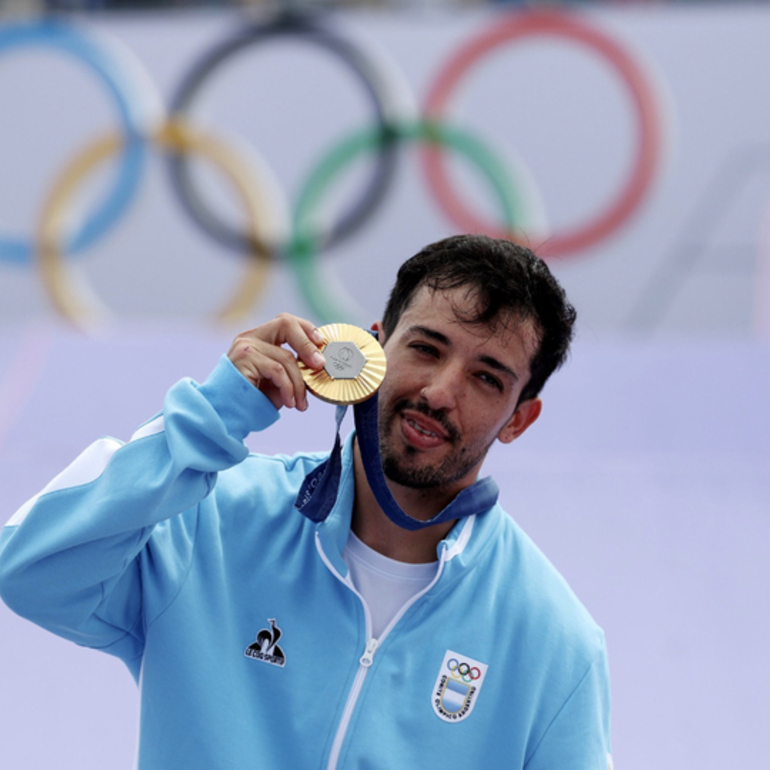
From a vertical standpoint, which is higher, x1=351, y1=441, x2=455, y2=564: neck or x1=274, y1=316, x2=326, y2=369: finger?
x1=274, y1=316, x2=326, y2=369: finger

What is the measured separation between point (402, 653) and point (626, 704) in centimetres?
211

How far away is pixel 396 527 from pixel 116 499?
1.92 feet

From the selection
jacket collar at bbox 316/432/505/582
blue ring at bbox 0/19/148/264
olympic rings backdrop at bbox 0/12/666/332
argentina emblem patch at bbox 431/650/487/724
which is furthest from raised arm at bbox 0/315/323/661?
blue ring at bbox 0/19/148/264

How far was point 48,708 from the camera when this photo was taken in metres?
3.60

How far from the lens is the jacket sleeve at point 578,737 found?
178cm

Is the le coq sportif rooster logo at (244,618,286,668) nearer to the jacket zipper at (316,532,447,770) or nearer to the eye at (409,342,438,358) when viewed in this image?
the jacket zipper at (316,532,447,770)

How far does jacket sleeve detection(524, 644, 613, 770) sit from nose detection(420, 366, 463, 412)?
55cm

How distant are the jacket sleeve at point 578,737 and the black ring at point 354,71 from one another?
7709 mm

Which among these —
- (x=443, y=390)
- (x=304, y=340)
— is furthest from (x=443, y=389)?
(x=304, y=340)

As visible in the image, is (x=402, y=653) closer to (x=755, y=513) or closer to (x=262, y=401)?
(x=262, y=401)

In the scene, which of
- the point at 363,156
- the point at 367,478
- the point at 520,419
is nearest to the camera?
the point at 367,478

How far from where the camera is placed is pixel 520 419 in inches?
83.3

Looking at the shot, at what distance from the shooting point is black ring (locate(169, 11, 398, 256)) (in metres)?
9.20

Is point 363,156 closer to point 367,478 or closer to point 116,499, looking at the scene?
point 367,478
